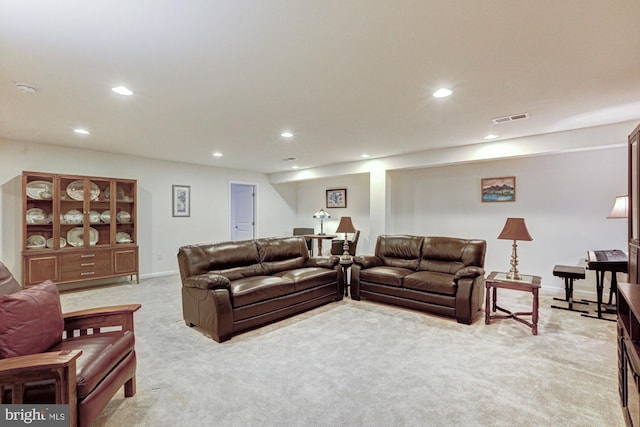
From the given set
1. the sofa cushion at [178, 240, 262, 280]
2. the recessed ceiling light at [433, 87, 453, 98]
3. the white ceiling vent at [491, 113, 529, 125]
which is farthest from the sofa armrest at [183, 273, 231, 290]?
the white ceiling vent at [491, 113, 529, 125]

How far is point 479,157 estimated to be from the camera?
4.79 metres

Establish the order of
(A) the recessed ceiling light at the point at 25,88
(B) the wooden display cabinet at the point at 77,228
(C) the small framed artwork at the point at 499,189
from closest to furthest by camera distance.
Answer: (A) the recessed ceiling light at the point at 25,88, (B) the wooden display cabinet at the point at 77,228, (C) the small framed artwork at the point at 499,189

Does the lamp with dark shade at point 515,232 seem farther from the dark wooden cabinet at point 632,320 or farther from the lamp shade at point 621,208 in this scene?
the lamp shade at point 621,208

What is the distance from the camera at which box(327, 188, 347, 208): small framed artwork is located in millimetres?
7742

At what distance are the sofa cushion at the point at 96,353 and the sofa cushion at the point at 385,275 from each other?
297 centimetres

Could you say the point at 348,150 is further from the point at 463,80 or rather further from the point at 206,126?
the point at 463,80

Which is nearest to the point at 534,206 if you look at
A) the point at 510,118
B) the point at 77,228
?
the point at 510,118

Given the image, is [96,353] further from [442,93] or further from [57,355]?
[442,93]

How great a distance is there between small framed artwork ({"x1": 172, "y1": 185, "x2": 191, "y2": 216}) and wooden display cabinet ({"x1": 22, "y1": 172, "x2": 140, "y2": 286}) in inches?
36.1

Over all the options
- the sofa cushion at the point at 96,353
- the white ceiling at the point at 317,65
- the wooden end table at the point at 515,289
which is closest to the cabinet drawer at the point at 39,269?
the white ceiling at the point at 317,65

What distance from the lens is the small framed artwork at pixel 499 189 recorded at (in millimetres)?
5137

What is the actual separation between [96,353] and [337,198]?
6.47m

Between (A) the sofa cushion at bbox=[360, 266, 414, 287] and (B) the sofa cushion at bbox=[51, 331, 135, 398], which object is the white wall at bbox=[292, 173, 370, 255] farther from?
(B) the sofa cushion at bbox=[51, 331, 135, 398]

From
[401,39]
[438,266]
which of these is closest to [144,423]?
[401,39]
